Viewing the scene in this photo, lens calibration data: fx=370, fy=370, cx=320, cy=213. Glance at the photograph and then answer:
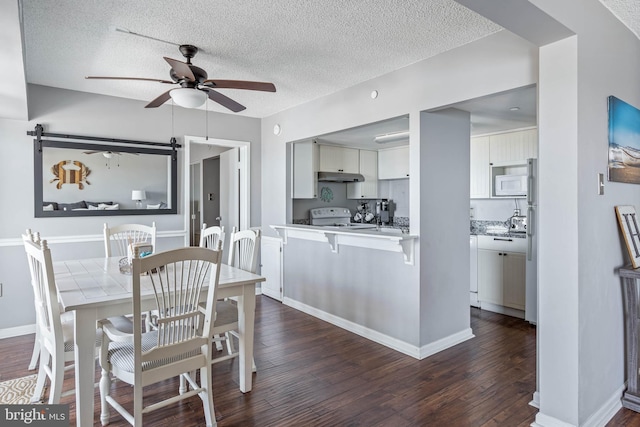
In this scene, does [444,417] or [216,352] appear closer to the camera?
[444,417]

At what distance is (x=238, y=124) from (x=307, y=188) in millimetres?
1287

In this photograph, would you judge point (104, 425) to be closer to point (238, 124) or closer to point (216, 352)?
point (216, 352)

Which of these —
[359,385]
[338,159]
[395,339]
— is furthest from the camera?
[338,159]

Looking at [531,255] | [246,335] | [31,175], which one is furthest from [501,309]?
[31,175]

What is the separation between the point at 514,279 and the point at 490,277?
11.6 inches

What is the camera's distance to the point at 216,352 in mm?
3189

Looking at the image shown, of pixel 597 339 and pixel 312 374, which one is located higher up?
pixel 597 339

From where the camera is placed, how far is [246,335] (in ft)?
8.22

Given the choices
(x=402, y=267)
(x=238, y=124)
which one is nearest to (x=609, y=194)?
(x=402, y=267)

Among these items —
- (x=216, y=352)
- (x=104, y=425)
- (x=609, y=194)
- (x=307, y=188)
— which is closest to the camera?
(x=104, y=425)

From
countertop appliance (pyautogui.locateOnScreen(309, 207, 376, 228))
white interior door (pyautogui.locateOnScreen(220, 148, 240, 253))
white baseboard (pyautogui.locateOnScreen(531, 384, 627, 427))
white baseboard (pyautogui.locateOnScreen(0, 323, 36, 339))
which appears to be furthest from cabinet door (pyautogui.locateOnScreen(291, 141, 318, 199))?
white baseboard (pyautogui.locateOnScreen(531, 384, 627, 427))

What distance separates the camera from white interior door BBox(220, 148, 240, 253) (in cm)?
529

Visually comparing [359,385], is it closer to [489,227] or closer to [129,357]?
[129,357]

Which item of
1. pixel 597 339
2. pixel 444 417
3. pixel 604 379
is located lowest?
pixel 444 417
